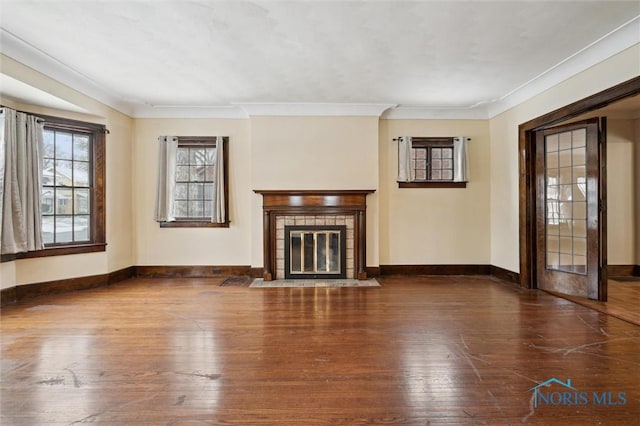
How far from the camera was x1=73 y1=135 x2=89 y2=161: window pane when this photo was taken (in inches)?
176

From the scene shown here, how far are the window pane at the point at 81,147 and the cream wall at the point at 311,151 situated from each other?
7.82 feet

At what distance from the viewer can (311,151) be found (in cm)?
504

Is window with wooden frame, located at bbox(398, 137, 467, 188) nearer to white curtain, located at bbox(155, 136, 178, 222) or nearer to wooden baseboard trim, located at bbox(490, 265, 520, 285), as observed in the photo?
wooden baseboard trim, located at bbox(490, 265, 520, 285)

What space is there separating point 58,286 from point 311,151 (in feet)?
13.2

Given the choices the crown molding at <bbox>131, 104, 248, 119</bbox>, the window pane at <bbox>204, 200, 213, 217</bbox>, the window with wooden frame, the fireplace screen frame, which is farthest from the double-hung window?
the window with wooden frame

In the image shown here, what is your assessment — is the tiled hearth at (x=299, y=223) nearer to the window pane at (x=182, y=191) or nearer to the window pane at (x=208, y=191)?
the window pane at (x=208, y=191)

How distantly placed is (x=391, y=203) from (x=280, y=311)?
2.75 m

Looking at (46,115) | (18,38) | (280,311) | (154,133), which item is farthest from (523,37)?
(46,115)

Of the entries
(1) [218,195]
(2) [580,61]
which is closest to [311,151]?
(1) [218,195]

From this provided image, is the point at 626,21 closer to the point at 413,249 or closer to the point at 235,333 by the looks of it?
the point at 413,249

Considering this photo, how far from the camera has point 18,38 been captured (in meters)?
2.99

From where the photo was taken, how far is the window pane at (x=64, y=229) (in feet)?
14.1

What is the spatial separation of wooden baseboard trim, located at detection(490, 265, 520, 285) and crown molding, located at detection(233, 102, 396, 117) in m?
3.11

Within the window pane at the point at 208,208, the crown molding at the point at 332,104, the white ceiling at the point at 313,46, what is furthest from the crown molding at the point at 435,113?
the window pane at the point at 208,208
